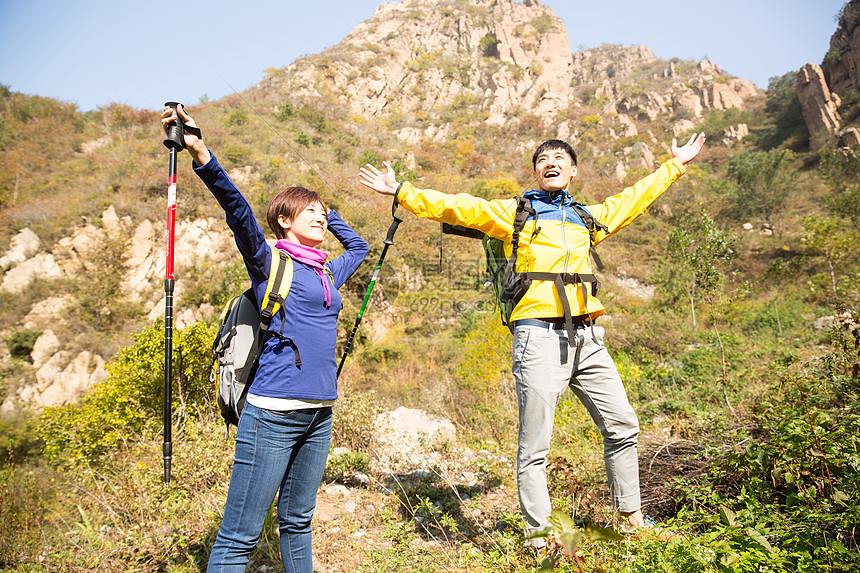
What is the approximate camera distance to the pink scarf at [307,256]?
73.2 inches

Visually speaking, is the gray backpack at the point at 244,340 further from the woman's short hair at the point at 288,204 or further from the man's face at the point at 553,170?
the man's face at the point at 553,170

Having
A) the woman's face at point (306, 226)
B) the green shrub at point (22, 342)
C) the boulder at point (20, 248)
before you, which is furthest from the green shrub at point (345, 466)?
the boulder at point (20, 248)

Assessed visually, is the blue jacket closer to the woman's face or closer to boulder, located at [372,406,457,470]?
the woman's face

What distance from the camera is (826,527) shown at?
1.77 m

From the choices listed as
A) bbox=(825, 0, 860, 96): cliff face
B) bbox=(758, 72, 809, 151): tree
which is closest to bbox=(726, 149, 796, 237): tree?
bbox=(758, 72, 809, 151): tree

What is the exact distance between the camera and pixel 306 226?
75.3 inches

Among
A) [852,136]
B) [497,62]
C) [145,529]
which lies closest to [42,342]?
[145,529]

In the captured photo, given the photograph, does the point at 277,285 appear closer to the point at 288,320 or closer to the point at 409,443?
the point at 288,320

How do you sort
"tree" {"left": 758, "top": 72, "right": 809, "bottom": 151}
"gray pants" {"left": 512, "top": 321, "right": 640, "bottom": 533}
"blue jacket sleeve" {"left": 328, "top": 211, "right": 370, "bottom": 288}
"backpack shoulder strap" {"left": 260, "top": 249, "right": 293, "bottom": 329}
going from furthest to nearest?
"tree" {"left": 758, "top": 72, "right": 809, "bottom": 151}
"blue jacket sleeve" {"left": 328, "top": 211, "right": 370, "bottom": 288}
"gray pants" {"left": 512, "top": 321, "right": 640, "bottom": 533}
"backpack shoulder strap" {"left": 260, "top": 249, "right": 293, "bottom": 329}

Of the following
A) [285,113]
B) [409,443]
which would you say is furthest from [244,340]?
[285,113]

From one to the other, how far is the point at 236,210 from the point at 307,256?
382mm

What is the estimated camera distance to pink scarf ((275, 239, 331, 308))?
1860 mm

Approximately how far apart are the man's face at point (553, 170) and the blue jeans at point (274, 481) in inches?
66.1

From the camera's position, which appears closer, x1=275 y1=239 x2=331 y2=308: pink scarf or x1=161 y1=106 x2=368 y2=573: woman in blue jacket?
x1=161 y1=106 x2=368 y2=573: woman in blue jacket
